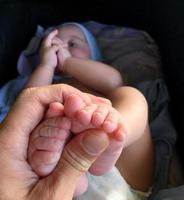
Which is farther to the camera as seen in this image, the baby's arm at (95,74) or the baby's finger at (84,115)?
the baby's arm at (95,74)

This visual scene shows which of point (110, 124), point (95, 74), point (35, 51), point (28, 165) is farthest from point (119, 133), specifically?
point (35, 51)

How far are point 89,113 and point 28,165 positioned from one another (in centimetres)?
12

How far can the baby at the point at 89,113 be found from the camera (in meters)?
0.66

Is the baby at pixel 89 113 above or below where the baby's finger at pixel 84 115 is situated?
below

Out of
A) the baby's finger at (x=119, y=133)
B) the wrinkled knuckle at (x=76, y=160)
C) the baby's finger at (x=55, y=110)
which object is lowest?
the wrinkled knuckle at (x=76, y=160)

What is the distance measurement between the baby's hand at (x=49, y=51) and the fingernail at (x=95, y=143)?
616 millimetres

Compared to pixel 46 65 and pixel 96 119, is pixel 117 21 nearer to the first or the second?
pixel 46 65

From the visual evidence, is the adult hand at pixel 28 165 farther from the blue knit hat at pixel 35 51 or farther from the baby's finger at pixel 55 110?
the blue knit hat at pixel 35 51

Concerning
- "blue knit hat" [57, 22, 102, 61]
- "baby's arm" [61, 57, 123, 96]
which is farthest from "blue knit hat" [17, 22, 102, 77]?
"baby's arm" [61, 57, 123, 96]

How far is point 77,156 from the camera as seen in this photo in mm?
641

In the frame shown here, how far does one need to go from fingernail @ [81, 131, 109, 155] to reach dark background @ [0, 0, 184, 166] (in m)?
0.45

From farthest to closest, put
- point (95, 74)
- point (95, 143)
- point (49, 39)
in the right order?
point (49, 39) < point (95, 74) < point (95, 143)

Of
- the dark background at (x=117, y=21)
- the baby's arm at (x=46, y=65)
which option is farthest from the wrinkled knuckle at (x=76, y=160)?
the baby's arm at (x=46, y=65)

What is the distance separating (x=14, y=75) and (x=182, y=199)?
67 cm
